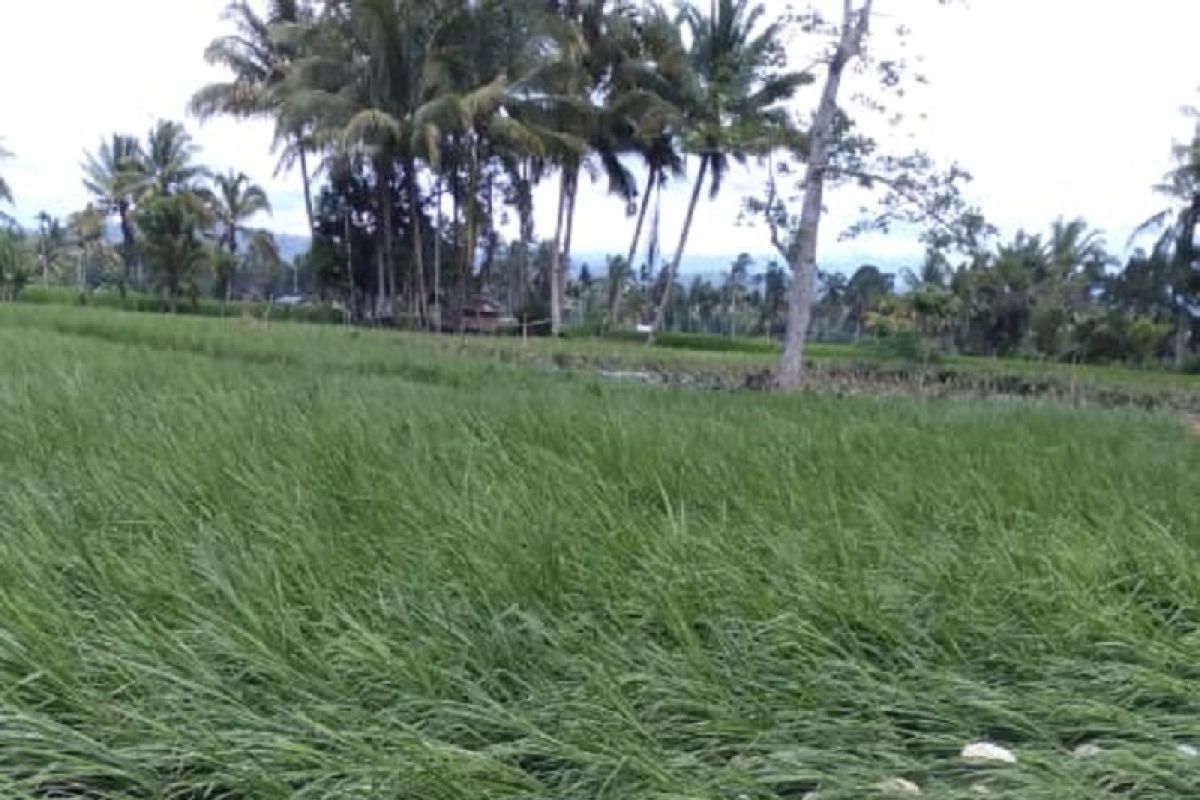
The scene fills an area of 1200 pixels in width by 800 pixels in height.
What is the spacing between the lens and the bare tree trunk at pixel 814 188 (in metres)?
10.7

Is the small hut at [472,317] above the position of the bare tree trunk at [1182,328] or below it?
below

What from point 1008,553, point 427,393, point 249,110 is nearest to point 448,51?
point 249,110

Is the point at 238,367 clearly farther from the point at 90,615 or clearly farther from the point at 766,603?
→ the point at 766,603

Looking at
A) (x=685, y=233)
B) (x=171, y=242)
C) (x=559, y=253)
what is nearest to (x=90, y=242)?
(x=171, y=242)

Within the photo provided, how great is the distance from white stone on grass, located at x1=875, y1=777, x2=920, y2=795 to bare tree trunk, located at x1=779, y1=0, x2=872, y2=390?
9406 mm

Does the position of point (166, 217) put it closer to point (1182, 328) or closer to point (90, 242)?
point (90, 242)

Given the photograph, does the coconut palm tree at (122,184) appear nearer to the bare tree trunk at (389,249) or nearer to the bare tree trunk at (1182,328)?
the bare tree trunk at (389,249)

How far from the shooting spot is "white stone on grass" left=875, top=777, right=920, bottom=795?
2.00m

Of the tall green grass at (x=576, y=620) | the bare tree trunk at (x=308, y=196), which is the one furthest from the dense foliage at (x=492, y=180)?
the tall green grass at (x=576, y=620)

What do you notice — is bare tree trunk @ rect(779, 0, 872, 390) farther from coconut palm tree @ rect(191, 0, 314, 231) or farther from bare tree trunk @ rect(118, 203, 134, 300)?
bare tree trunk @ rect(118, 203, 134, 300)

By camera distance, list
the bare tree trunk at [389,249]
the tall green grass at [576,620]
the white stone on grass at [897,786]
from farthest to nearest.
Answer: the bare tree trunk at [389,249]
the tall green grass at [576,620]
the white stone on grass at [897,786]

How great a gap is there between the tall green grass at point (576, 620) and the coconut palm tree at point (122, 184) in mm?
35300

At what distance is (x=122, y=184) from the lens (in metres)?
36.4

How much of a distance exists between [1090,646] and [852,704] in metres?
0.80
